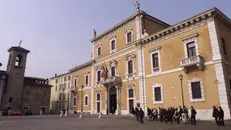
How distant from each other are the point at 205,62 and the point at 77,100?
28231 mm

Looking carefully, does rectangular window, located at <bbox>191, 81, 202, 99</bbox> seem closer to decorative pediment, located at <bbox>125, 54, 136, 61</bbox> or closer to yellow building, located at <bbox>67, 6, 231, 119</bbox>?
yellow building, located at <bbox>67, 6, 231, 119</bbox>

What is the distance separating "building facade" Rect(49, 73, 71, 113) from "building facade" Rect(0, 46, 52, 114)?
698 cm

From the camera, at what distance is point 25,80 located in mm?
47344

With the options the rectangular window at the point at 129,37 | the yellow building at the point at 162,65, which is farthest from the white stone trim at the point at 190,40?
the rectangular window at the point at 129,37

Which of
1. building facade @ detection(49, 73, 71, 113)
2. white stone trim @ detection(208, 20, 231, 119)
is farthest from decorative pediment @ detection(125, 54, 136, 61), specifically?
building facade @ detection(49, 73, 71, 113)

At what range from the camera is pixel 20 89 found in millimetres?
43750

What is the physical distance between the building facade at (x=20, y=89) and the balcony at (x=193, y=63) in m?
38.5

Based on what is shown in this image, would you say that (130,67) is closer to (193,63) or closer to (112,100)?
(112,100)

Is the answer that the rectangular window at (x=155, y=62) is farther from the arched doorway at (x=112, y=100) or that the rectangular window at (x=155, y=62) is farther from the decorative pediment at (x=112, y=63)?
the arched doorway at (x=112, y=100)

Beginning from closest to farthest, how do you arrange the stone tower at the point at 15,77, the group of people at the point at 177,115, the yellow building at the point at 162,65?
the group of people at the point at 177,115, the yellow building at the point at 162,65, the stone tower at the point at 15,77

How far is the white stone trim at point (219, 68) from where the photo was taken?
1648cm

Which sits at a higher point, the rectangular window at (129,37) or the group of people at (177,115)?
the rectangular window at (129,37)

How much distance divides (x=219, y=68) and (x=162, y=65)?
21.5 feet

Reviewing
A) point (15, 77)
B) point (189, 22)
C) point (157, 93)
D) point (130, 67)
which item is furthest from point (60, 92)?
point (189, 22)
